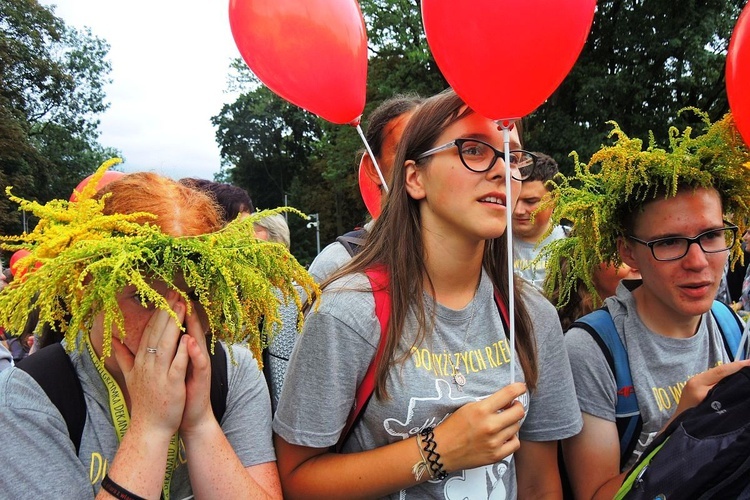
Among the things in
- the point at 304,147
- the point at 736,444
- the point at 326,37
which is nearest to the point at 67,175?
the point at 304,147

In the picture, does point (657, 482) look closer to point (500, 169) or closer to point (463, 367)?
point (463, 367)

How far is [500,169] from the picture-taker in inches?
72.4

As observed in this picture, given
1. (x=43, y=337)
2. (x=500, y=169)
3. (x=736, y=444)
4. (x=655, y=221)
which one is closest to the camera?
(x=736, y=444)

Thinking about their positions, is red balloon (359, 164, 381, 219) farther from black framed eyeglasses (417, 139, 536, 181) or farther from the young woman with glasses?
black framed eyeglasses (417, 139, 536, 181)

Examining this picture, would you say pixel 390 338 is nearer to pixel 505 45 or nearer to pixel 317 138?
pixel 505 45

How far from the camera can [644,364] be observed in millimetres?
2053

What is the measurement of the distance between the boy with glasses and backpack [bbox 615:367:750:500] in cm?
47

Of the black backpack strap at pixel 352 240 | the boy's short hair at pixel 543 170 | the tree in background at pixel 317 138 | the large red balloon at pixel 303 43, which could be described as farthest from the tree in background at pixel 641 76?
the large red balloon at pixel 303 43

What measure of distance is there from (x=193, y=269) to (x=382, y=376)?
0.64 meters

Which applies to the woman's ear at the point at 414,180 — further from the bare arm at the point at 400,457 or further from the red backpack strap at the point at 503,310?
the bare arm at the point at 400,457

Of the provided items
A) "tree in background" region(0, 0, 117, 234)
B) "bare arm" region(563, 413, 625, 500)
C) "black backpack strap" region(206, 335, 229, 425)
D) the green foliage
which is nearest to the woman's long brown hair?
"bare arm" region(563, 413, 625, 500)

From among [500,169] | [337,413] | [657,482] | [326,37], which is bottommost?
[657,482]

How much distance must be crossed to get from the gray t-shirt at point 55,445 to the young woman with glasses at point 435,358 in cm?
29

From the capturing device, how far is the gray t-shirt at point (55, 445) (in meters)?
1.33
